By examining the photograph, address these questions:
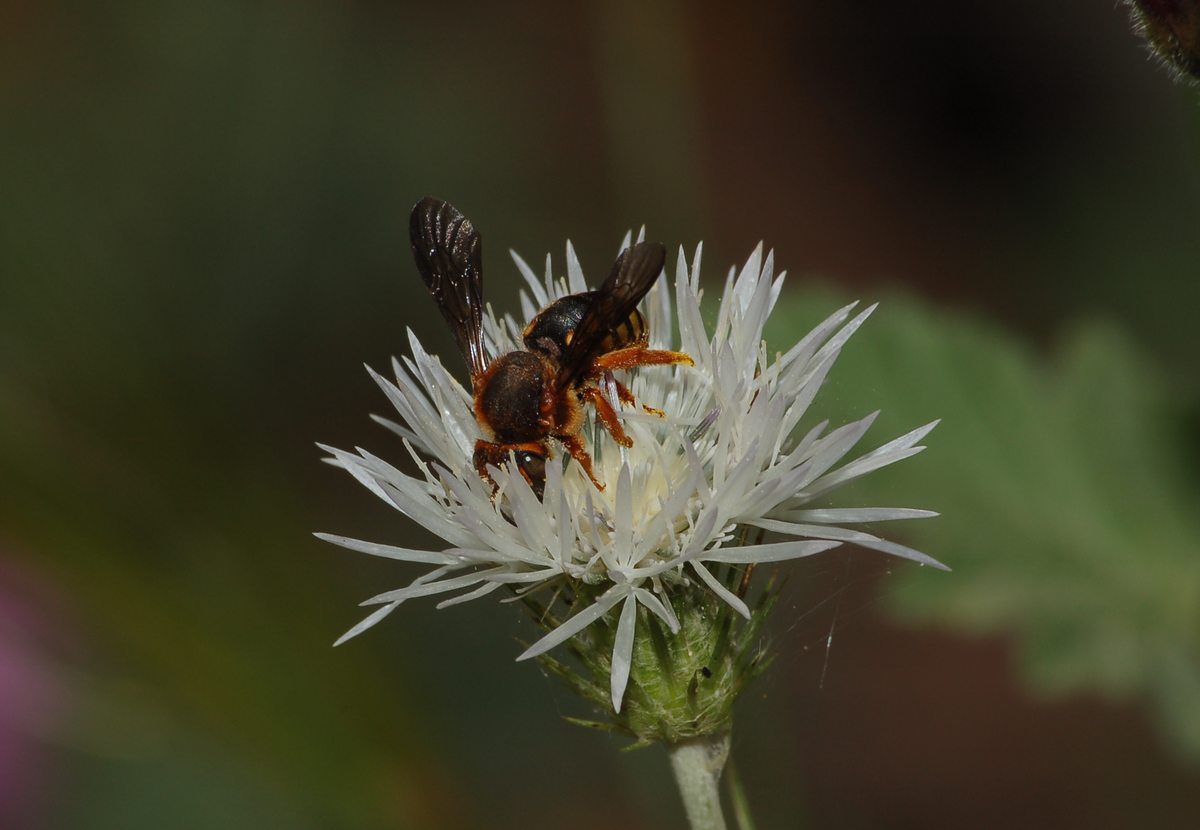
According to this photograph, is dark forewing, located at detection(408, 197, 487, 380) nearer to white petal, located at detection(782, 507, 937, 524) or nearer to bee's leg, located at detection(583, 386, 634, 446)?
bee's leg, located at detection(583, 386, 634, 446)

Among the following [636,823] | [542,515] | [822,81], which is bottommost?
[636,823]

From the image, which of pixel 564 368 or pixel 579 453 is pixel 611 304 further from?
pixel 579 453

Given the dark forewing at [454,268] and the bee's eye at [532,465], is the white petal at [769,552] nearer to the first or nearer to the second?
the bee's eye at [532,465]

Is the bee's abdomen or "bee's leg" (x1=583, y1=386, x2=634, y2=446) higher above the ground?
the bee's abdomen

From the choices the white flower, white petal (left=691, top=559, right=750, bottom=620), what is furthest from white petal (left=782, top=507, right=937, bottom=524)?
white petal (left=691, top=559, right=750, bottom=620)

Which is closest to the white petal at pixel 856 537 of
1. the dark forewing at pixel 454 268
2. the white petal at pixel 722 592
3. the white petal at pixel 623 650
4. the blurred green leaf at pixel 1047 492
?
the white petal at pixel 722 592

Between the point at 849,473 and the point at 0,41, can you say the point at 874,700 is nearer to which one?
the point at 849,473

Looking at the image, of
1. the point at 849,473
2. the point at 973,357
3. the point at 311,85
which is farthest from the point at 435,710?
the point at 311,85
